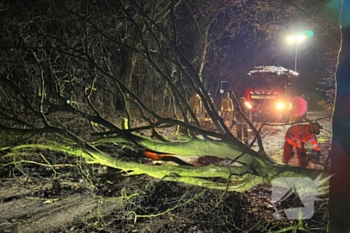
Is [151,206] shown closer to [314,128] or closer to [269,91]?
[314,128]

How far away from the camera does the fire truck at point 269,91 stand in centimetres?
1496

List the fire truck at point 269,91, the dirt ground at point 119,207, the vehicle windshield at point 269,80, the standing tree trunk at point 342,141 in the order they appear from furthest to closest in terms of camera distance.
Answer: the vehicle windshield at point 269,80
the fire truck at point 269,91
the dirt ground at point 119,207
the standing tree trunk at point 342,141

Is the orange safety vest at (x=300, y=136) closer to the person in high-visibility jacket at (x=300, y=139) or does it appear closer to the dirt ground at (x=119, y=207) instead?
the person in high-visibility jacket at (x=300, y=139)

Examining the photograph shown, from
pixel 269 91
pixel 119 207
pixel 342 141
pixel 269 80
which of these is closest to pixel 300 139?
Answer: pixel 119 207

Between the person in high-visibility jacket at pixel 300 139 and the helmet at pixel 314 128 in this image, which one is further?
the person in high-visibility jacket at pixel 300 139

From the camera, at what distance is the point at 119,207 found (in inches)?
235

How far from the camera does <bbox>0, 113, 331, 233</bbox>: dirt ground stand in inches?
196

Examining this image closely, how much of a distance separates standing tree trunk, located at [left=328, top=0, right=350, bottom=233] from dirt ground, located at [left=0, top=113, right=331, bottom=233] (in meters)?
2.08

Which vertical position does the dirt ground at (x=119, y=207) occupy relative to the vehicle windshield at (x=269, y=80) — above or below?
below

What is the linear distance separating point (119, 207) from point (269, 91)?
36.5ft

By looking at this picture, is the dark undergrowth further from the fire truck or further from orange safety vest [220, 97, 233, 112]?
the fire truck

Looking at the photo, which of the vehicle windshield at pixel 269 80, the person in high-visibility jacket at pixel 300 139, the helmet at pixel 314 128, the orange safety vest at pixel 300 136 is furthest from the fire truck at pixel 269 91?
the helmet at pixel 314 128

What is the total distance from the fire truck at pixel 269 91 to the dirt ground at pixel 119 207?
7920 millimetres

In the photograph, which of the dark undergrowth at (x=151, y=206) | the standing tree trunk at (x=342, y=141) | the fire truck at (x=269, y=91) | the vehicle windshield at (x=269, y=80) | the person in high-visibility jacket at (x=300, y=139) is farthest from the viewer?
the vehicle windshield at (x=269, y=80)
